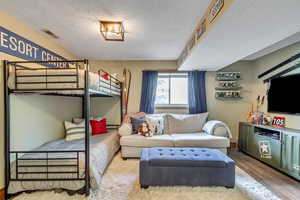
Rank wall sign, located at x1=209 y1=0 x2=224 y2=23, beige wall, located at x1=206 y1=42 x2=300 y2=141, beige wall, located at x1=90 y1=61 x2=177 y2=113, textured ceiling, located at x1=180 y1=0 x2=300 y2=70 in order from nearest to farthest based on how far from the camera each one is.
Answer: textured ceiling, located at x1=180 y1=0 x2=300 y2=70 < wall sign, located at x1=209 y1=0 x2=224 y2=23 < beige wall, located at x1=206 y1=42 x2=300 y2=141 < beige wall, located at x1=90 y1=61 x2=177 y2=113

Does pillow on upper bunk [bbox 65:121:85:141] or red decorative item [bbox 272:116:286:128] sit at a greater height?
red decorative item [bbox 272:116:286:128]

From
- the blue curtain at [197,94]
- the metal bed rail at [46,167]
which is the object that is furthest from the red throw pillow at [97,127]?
the blue curtain at [197,94]

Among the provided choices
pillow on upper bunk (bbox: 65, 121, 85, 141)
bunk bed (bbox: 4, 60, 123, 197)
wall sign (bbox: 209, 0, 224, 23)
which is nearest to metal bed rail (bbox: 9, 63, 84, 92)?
bunk bed (bbox: 4, 60, 123, 197)

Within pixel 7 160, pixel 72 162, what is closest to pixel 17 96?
pixel 7 160

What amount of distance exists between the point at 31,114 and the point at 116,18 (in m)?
1.84

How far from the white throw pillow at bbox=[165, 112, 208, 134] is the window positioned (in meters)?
0.58

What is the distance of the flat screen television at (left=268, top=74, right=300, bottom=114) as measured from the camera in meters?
2.58

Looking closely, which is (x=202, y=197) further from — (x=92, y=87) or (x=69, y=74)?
(x=69, y=74)

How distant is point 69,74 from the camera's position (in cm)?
183

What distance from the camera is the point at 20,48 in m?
2.06

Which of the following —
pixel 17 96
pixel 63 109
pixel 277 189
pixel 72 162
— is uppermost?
pixel 17 96

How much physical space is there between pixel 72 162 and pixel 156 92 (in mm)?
2613

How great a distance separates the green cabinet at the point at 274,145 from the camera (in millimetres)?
2270

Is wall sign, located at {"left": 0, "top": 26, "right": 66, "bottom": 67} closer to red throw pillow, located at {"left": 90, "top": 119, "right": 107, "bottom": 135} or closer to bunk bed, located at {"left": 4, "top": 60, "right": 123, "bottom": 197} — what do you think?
bunk bed, located at {"left": 4, "top": 60, "right": 123, "bottom": 197}
